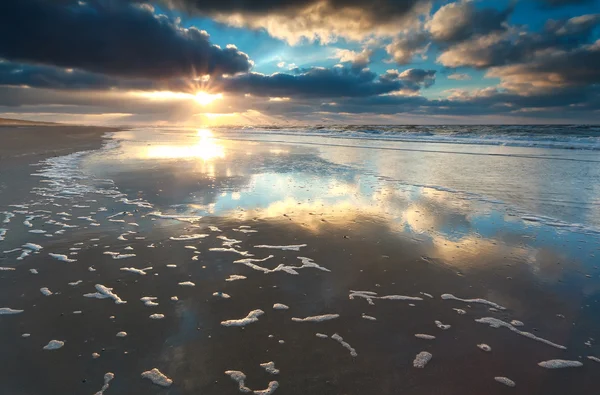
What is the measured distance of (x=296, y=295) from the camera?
4.31 m

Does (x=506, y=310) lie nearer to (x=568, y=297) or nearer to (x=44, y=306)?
(x=568, y=297)

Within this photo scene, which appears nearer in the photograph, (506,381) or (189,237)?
(506,381)

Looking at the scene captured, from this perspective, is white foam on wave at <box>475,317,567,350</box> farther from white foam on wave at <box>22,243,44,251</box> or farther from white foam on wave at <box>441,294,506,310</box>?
white foam on wave at <box>22,243,44,251</box>

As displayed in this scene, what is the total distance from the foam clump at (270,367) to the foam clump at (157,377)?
2.68ft

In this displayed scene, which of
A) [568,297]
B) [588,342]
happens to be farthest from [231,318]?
[568,297]

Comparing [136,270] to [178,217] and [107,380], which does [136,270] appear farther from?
[178,217]

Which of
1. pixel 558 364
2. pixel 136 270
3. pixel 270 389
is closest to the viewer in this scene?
pixel 270 389

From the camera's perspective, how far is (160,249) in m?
5.64

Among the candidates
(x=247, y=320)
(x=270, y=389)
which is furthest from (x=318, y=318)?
(x=270, y=389)

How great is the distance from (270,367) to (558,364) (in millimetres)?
2775

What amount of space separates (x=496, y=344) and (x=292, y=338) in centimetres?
215

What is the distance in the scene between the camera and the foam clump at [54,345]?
3166 mm

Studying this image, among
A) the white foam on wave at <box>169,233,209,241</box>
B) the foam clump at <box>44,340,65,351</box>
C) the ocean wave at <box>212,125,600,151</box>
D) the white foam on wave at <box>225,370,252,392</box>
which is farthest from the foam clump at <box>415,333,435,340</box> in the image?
the ocean wave at <box>212,125,600,151</box>

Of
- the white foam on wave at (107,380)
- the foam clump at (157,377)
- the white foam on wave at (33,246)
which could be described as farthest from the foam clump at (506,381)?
the white foam on wave at (33,246)
